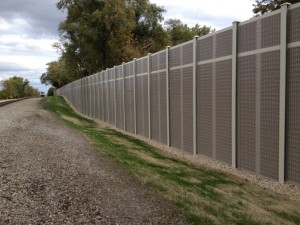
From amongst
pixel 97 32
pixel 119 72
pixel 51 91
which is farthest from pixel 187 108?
pixel 51 91

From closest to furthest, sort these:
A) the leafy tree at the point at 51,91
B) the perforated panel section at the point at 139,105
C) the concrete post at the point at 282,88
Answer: the concrete post at the point at 282,88
the perforated panel section at the point at 139,105
the leafy tree at the point at 51,91

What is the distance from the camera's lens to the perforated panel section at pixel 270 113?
8.12m

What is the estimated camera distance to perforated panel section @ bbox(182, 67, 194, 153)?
41.2 ft

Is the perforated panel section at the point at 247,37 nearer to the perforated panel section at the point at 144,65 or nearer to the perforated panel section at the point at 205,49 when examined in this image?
the perforated panel section at the point at 205,49

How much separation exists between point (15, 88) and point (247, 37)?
16249 cm

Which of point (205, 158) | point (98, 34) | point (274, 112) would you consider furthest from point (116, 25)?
point (274, 112)

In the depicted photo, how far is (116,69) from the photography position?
2328 centimetres

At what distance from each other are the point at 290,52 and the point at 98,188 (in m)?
4.66

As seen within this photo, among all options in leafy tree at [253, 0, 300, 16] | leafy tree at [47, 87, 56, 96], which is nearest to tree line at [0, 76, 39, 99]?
leafy tree at [47, 87, 56, 96]

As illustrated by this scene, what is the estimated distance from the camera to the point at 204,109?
37.9 feet

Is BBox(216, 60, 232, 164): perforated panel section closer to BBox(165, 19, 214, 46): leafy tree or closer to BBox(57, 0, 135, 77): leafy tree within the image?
BBox(57, 0, 135, 77): leafy tree

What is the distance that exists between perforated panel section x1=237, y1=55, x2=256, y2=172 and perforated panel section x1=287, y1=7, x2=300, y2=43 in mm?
1268

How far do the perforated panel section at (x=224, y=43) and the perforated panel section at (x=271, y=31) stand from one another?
1.37 m

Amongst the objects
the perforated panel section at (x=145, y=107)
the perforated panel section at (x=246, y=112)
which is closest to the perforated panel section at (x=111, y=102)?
the perforated panel section at (x=145, y=107)
